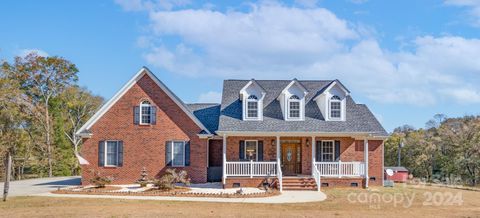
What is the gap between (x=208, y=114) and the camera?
101ft

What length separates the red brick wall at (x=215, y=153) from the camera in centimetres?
2833

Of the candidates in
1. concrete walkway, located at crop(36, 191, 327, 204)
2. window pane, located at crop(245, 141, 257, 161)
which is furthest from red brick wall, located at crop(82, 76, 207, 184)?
concrete walkway, located at crop(36, 191, 327, 204)

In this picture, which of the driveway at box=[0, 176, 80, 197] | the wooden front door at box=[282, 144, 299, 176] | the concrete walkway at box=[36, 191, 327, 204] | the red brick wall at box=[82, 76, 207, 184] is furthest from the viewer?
the wooden front door at box=[282, 144, 299, 176]

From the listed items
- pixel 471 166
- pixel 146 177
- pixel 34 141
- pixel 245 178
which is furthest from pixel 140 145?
pixel 471 166

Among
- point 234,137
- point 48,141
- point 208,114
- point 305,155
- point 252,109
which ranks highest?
point 252,109

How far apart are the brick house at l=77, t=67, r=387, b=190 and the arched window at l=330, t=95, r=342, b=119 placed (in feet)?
0.19

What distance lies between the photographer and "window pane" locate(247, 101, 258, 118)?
2752cm

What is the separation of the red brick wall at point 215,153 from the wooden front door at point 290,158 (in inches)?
148

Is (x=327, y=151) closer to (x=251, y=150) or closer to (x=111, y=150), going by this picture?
(x=251, y=150)

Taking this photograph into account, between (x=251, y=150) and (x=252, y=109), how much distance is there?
7.95 feet

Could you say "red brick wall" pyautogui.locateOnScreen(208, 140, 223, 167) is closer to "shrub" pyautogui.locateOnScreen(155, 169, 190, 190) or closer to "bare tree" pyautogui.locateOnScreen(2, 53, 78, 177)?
"shrub" pyautogui.locateOnScreen(155, 169, 190, 190)

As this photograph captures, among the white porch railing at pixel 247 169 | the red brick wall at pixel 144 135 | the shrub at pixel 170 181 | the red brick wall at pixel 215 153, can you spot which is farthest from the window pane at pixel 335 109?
the shrub at pixel 170 181

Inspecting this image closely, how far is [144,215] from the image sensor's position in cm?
1481

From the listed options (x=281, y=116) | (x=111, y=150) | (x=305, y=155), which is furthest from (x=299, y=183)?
(x=111, y=150)
